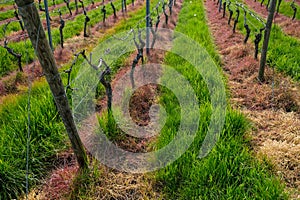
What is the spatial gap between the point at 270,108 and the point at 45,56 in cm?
366

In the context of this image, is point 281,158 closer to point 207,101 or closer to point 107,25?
point 207,101

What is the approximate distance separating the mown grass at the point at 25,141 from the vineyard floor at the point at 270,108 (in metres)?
2.61

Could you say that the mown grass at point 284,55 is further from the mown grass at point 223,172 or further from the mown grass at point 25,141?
the mown grass at point 25,141

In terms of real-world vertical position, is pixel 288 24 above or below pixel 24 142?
below

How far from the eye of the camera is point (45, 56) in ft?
7.54

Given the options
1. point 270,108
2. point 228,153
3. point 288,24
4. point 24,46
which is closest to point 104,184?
point 228,153

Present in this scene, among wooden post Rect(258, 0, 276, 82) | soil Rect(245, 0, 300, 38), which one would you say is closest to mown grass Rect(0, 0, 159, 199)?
wooden post Rect(258, 0, 276, 82)

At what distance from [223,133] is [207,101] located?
0.87m

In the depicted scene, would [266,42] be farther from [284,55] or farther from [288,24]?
[288,24]

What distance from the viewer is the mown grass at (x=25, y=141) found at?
2.80 metres

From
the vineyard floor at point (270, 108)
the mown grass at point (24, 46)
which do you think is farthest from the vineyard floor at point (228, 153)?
the mown grass at point (24, 46)

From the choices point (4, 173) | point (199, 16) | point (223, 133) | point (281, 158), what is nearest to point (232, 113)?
point (223, 133)

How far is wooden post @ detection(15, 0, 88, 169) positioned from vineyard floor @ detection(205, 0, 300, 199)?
2.25 m

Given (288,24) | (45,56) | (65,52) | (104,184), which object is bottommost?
(65,52)
